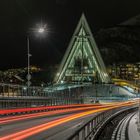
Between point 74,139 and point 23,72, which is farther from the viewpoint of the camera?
point 23,72

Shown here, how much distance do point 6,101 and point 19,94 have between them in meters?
16.7

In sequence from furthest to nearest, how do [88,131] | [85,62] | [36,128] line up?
[85,62]
[36,128]
[88,131]

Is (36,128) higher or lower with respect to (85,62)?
lower

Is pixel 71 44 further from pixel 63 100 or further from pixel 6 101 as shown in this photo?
pixel 6 101

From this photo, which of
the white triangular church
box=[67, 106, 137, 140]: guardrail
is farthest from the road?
the white triangular church

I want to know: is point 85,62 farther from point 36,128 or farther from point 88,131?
point 88,131

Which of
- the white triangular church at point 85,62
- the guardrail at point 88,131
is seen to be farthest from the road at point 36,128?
the white triangular church at point 85,62

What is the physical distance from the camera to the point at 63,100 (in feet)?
271

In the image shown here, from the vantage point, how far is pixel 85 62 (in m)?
184

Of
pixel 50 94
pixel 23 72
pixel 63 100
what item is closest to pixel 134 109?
pixel 63 100

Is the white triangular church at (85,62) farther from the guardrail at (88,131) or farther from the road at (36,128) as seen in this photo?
the guardrail at (88,131)

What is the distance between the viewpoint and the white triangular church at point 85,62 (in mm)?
177875

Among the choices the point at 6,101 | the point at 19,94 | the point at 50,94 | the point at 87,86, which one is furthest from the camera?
the point at 87,86

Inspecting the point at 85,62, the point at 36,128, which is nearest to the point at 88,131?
the point at 36,128
